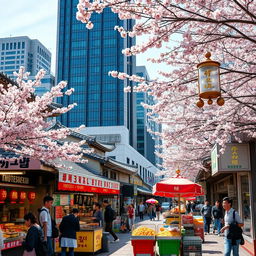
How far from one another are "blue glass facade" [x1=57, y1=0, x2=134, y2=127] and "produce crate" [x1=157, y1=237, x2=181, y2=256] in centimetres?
9656

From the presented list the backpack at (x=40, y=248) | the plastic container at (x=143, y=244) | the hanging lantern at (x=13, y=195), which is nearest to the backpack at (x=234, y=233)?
the plastic container at (x=143, y=244)

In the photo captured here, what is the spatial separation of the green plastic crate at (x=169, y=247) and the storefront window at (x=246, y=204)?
6.37m

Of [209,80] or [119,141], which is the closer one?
[209,80]

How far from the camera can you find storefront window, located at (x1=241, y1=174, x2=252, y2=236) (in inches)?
594

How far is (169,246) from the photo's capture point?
978cm

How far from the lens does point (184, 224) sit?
1402 cm

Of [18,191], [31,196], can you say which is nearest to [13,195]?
[18,191]

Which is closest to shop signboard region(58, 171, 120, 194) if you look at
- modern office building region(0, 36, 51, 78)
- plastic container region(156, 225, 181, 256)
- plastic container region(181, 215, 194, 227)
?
plastic container region(181, 215, 194, 227)

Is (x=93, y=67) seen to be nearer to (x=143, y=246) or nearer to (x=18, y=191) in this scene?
(x=18, y=191)

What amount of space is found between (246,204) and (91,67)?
331 feet

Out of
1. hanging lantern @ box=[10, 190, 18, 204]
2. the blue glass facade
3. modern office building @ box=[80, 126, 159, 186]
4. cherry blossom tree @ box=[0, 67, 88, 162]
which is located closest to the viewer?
cherry blossom tree @ box=[0, 67, 88, 162]

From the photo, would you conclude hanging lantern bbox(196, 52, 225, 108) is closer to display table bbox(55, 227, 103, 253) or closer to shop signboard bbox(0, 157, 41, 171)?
shop signboard bbox(0, 157, 41, 171)

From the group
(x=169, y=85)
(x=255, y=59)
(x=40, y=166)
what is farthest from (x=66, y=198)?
(x=255, y=59)

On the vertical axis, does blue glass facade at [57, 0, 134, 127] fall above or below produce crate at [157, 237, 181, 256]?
above
